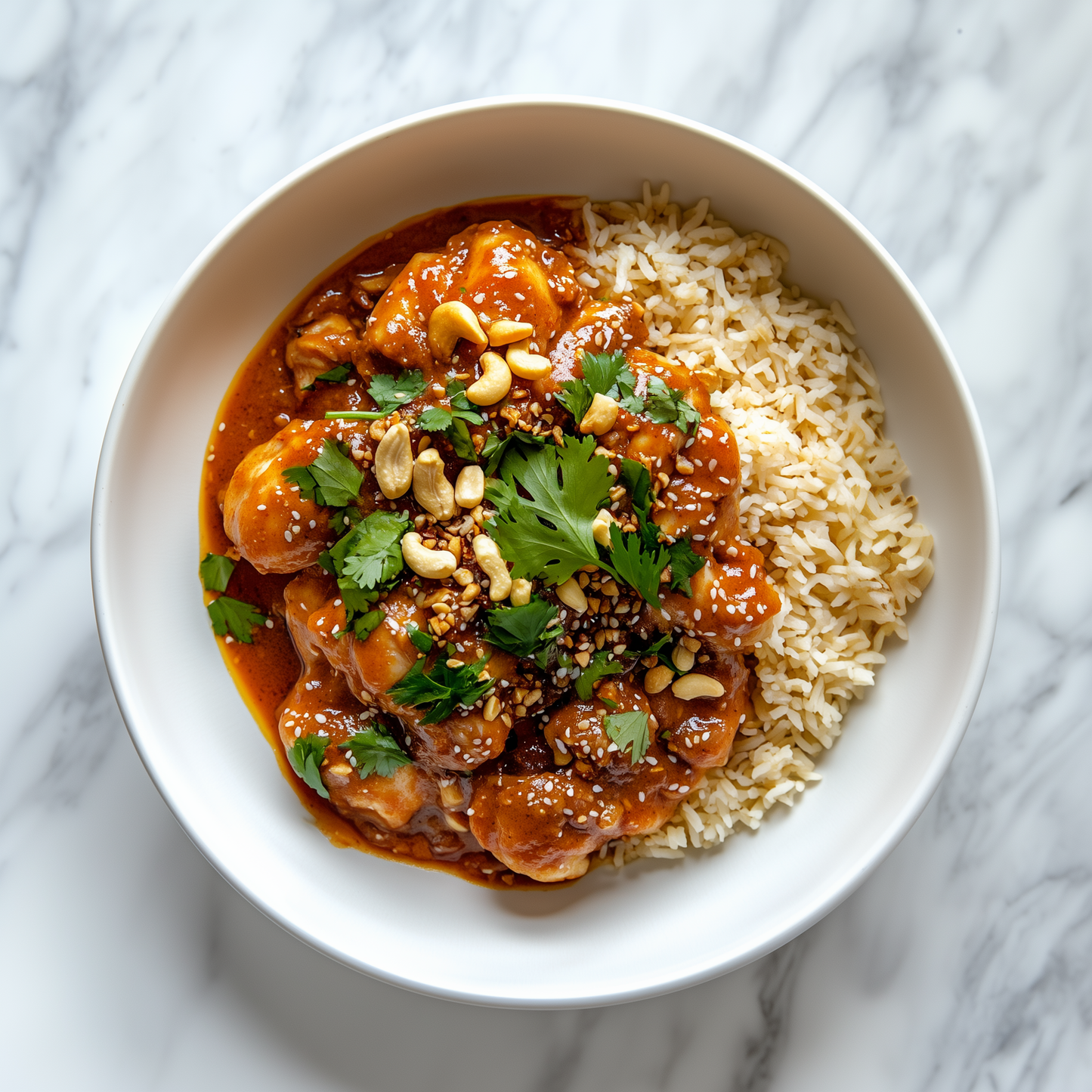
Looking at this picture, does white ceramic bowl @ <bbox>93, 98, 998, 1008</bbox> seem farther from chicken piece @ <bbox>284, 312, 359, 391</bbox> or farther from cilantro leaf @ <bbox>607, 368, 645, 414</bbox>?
cilantro leaf @ <bbox>607, 368, 645, 414</bbox>

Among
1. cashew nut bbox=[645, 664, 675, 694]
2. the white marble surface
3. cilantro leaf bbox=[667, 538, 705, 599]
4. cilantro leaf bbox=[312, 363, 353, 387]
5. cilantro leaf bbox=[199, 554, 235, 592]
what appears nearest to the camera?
cilantro leaf bbox=[667, 538, 705, 599]

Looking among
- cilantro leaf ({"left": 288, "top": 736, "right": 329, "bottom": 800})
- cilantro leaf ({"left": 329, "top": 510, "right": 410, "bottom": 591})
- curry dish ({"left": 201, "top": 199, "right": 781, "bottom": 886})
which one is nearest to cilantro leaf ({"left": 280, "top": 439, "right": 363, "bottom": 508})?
curry dish ({"left": 201, "top": 199, "right": 781, "bottom": 886})

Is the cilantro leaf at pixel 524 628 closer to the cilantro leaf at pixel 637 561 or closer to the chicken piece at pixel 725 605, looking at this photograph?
the cilantro leaf at pixel 637 561

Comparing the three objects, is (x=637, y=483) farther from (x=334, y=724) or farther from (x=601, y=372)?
(x=334, y=724)

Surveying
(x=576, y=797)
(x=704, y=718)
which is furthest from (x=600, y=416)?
(x=576, y=797)

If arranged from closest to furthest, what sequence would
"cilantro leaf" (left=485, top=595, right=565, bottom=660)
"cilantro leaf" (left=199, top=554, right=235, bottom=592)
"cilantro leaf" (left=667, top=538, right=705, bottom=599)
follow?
"cilantro leaf" (left=485, top=595, right=565, bottom=660), "cilantro leaf" (left=667, top=538, right=705, bottom=599), "cilantro leaf" (left=199, top=554, right=235, bottom=592)

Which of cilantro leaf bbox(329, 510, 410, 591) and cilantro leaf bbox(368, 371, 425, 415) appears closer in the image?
cilantro leaf bbox(329, 510, 410, 591)

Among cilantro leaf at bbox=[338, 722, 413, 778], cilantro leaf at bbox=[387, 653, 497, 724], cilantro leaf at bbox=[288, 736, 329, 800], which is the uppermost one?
cilantro leaf at bbox=[387, 653, 497, 724]
